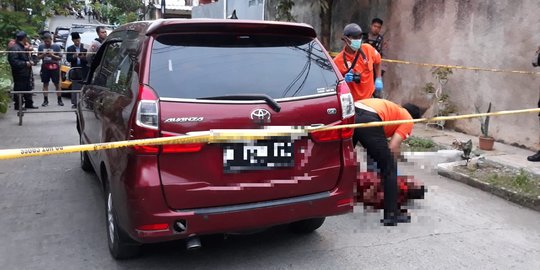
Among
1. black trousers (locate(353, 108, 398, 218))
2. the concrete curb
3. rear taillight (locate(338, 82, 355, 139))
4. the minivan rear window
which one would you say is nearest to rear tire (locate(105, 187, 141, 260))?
the minivan rear window

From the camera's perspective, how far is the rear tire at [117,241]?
334 cm

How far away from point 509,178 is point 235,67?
12.4 feet

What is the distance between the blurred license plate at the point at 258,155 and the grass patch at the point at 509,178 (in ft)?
10.1

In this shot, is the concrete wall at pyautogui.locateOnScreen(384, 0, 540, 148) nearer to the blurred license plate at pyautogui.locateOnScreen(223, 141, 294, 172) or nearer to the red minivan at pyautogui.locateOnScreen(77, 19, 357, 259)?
the red minivan at pyautogui.locateOnScreen(77, 19, 357, 259)

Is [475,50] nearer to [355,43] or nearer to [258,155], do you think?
[355,43]

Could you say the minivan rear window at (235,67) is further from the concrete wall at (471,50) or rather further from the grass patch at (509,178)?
the concrete wall at (471,50)

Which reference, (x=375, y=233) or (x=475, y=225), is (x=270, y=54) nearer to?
(x=375, y=233)

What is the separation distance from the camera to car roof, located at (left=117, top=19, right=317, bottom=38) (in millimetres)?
3234

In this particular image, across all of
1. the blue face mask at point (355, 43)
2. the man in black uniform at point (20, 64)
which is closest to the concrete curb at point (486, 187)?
the blue face mask at point (355, 43)

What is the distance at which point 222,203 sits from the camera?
3.06m

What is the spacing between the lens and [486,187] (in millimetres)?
5328

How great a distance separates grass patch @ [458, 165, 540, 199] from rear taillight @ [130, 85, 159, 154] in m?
3.90

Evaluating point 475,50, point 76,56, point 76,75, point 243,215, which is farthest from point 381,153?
point 76,56

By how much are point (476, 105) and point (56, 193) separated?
620 centimetres
